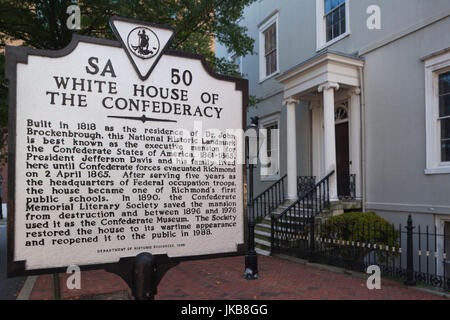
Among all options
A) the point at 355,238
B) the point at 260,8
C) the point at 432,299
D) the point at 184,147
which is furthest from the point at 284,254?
the point at 260,8

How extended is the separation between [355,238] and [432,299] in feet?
6.84

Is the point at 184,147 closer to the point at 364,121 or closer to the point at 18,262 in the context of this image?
the point at 18,262

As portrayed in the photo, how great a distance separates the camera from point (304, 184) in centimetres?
1140

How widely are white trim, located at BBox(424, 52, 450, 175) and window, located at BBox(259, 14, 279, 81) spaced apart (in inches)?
255

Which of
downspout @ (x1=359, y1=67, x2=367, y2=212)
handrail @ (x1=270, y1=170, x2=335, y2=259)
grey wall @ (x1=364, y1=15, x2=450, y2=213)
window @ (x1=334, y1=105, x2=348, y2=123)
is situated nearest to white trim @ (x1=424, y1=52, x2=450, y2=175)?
grey wall @ (x1=364, y1=15, x2=450, y2=213)

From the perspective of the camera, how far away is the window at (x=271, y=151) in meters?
13.7

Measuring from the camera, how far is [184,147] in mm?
2936

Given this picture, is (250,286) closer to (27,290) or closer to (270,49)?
(27,290)

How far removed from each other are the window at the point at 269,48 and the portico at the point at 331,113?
10.1 feet

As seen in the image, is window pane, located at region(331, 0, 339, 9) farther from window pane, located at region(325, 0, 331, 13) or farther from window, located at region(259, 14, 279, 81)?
window, located at region(259, 14, 279, 81)

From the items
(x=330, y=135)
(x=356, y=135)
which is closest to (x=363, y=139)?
(x=356, y=135)

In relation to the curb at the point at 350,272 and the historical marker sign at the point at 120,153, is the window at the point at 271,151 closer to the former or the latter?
the curb at the point at 350,272

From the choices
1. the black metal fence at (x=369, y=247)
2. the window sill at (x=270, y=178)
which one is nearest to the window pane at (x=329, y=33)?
the window sill at (x=270, y=178)

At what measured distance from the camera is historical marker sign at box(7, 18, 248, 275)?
2445mm
